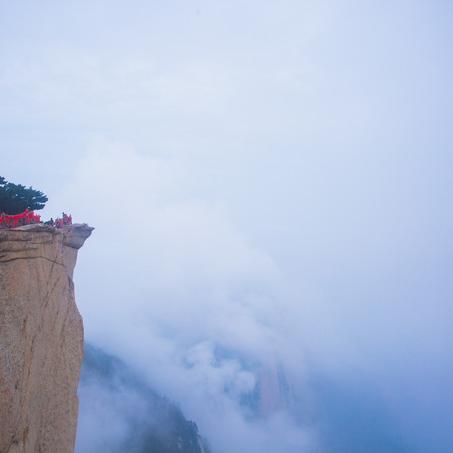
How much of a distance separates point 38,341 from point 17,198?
21.4ft

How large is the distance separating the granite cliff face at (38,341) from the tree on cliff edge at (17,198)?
3.52 metres

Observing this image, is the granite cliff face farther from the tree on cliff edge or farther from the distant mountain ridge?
the distant mountain ridge

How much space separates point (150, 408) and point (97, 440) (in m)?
16.2

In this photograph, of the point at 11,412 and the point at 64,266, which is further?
Answer: the point at 64,266

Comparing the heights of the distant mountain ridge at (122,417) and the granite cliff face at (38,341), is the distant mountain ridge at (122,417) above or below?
above

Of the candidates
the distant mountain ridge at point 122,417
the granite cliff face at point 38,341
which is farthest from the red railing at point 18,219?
the distant mountain ridge at point 122,417

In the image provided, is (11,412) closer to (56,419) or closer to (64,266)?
(56,419)

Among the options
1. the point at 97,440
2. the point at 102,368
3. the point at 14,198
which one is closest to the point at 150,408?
the point at 102,368

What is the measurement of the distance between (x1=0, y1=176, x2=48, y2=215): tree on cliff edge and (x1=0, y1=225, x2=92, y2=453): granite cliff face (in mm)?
3518

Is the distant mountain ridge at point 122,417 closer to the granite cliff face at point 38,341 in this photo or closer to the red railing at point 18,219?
the granite cliff face at point 38,341

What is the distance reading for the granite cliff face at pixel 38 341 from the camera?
1221 cm

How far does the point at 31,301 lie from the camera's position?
13.0m

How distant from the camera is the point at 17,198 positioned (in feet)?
57.0

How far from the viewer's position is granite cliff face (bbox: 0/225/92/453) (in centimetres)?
1221
